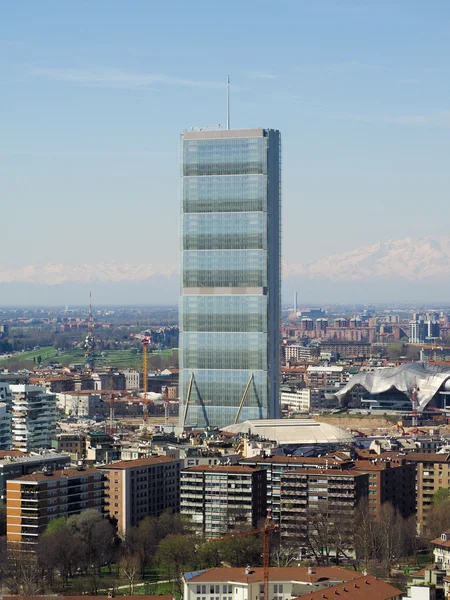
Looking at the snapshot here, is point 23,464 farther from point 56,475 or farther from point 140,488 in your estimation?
point 56,475

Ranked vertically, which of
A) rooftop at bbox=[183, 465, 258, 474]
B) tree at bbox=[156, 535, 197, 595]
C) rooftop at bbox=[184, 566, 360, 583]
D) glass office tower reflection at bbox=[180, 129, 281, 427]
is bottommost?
tree at bbox=[156, 535, 197, 595]

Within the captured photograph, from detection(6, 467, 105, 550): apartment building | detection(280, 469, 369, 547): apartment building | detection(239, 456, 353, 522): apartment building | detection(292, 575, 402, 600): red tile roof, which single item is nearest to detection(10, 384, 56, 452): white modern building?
detection(239, 456, 353, 522): apartment building

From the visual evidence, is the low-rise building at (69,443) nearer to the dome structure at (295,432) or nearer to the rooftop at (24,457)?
the dome structure at (295,432)

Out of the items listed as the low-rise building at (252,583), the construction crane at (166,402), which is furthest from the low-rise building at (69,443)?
the low-rise building at (252,583)

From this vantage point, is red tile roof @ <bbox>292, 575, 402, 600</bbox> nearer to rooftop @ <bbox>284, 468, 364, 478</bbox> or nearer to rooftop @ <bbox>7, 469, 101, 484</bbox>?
rooftop @ <bbox>284, 468, 364, 478</bbox>

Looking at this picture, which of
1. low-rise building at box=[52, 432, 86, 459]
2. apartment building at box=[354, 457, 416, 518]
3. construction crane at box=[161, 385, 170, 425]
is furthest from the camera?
construction crane at box=[161, 385, 170, 425]

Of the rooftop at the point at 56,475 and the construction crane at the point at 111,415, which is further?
the construction crane at the point at 111,415
